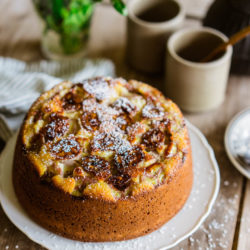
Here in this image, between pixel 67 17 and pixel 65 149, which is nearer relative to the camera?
pixel 65 149

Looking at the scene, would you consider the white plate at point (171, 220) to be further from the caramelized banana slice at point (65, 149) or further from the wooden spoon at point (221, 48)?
the wooden spoon at point (221, 48)

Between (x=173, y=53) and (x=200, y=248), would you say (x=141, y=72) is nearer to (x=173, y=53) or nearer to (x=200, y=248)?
(x=173, y=53)

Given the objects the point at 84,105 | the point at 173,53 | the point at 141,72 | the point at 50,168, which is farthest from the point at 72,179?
the point at 141,72

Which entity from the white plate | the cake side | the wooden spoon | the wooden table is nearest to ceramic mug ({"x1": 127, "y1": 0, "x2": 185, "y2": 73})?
the wooden table

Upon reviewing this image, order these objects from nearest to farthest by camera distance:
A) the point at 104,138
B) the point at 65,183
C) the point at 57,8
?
the point at 65,183
the point at 104,138
the point at 57,8

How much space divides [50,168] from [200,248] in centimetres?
49

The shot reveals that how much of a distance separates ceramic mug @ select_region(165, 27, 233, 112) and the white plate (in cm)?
23

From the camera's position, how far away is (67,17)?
153cm

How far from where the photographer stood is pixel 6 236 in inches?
46.1

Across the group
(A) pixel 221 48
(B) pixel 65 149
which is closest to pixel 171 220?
(B) pixel 65 149

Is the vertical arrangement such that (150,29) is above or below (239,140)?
above

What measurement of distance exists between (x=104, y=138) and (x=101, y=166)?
10 centimetres

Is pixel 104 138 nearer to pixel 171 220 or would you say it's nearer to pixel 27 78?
pixel 171 220

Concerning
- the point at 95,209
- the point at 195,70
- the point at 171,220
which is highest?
the point at 195,70
